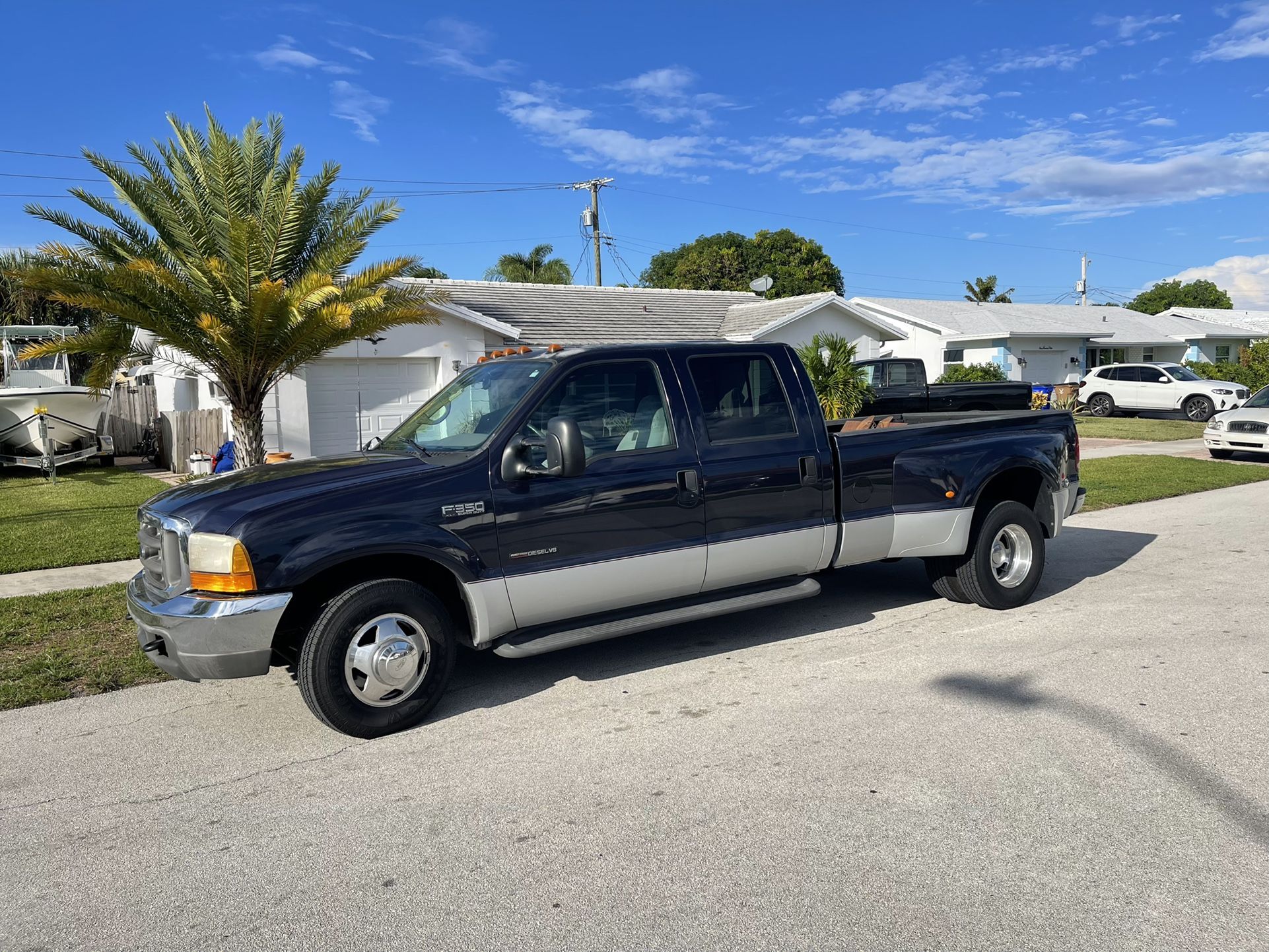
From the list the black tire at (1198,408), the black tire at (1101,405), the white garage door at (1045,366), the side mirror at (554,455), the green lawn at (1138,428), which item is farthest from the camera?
the white garage door at (1045,366)

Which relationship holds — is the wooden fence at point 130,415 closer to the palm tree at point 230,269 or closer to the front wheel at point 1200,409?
the palm tree at point 230,269

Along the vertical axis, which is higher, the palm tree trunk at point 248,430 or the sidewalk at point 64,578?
the palm tree trunk at point 248,430

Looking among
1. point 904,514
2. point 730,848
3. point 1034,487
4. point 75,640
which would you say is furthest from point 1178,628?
point 75,640

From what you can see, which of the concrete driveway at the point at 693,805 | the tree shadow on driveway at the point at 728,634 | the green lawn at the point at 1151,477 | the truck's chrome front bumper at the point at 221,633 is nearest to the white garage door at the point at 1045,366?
the green lawn at the point at 1151,477

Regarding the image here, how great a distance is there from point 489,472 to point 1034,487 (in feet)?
14.3

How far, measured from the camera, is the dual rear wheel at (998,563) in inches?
271

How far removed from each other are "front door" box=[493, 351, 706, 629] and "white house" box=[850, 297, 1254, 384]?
106 ft

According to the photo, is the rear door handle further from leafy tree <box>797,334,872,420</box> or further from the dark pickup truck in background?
leafy tree <box>797,334,872,420</box>

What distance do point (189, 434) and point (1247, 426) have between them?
1986cm

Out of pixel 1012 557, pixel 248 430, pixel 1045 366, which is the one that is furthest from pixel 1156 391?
pixel 248 430

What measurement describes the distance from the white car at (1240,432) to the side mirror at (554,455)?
55.3 feet

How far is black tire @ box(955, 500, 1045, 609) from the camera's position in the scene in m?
6.88

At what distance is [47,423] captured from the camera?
18453mm

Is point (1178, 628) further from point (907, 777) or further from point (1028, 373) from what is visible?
point (1028, 373)
